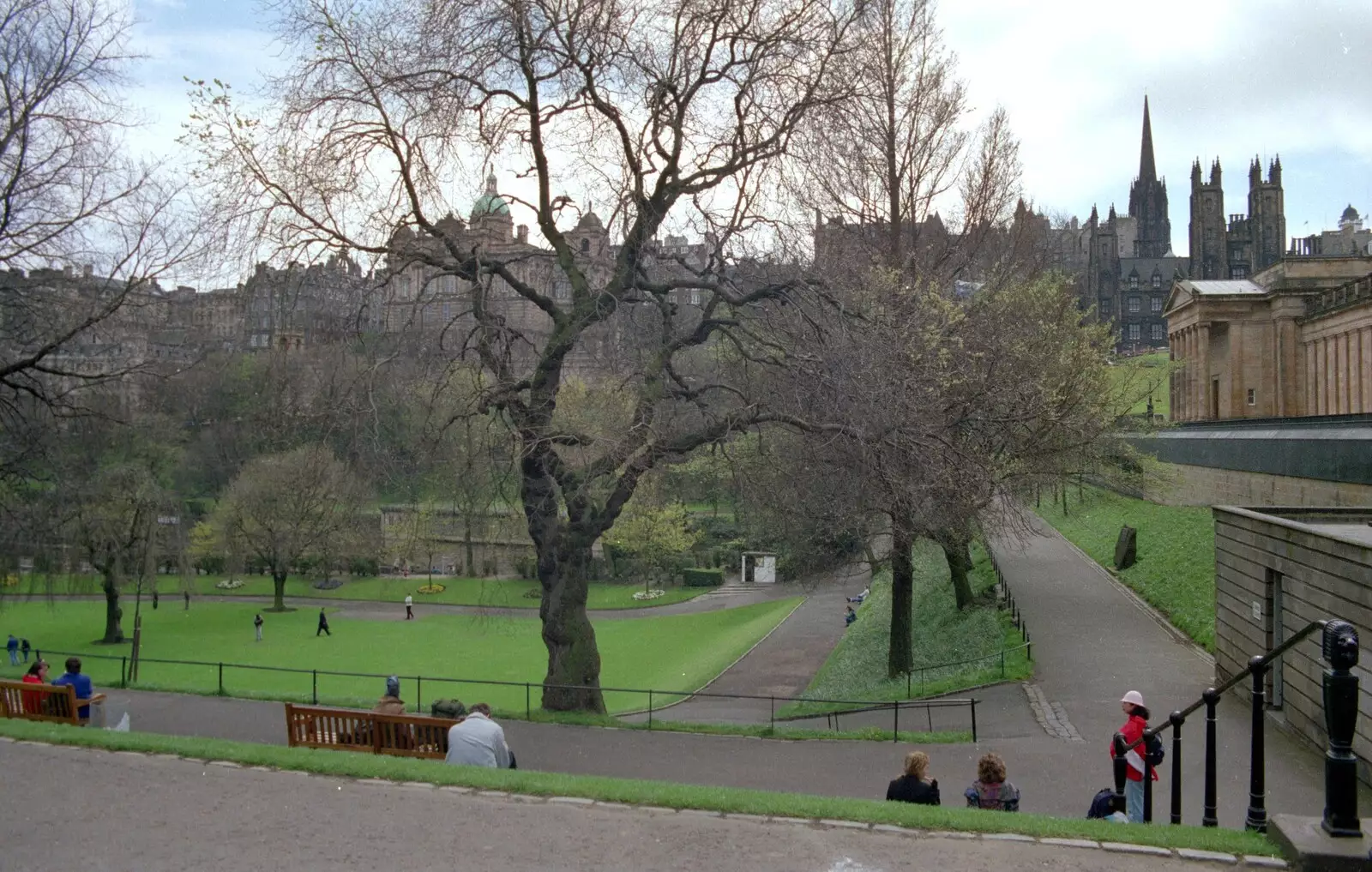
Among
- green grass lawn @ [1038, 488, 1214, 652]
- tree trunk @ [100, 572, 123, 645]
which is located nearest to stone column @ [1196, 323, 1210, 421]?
green grass lawn @ [1038, 488, 1214, 652]

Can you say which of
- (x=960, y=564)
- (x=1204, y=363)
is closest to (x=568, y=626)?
(x=960, y=564)

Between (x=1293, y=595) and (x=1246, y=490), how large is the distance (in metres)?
15.9

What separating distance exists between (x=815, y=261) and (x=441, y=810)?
32.4 ft

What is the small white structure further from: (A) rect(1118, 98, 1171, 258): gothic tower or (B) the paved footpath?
(A) rect(1118, 98, 1171, 258): gothic tower

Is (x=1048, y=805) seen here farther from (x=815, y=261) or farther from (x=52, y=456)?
(x=52, y=456)

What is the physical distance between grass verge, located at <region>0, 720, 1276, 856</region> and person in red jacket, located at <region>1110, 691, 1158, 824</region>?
149 cm

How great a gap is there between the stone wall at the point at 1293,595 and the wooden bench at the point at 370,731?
861 centimetres

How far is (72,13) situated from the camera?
12000 millimetres

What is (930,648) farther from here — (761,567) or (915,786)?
(761,567)

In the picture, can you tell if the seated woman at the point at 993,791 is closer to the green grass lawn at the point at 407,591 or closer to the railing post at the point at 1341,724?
the railing post at the point at 1341,724

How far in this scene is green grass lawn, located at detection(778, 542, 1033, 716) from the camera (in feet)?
54.4

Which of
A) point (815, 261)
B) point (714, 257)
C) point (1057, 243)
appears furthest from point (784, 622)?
point (714, 257)

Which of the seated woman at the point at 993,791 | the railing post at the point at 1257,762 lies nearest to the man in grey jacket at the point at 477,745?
the seated woman at the point at 993,791

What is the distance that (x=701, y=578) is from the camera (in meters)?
49.8
